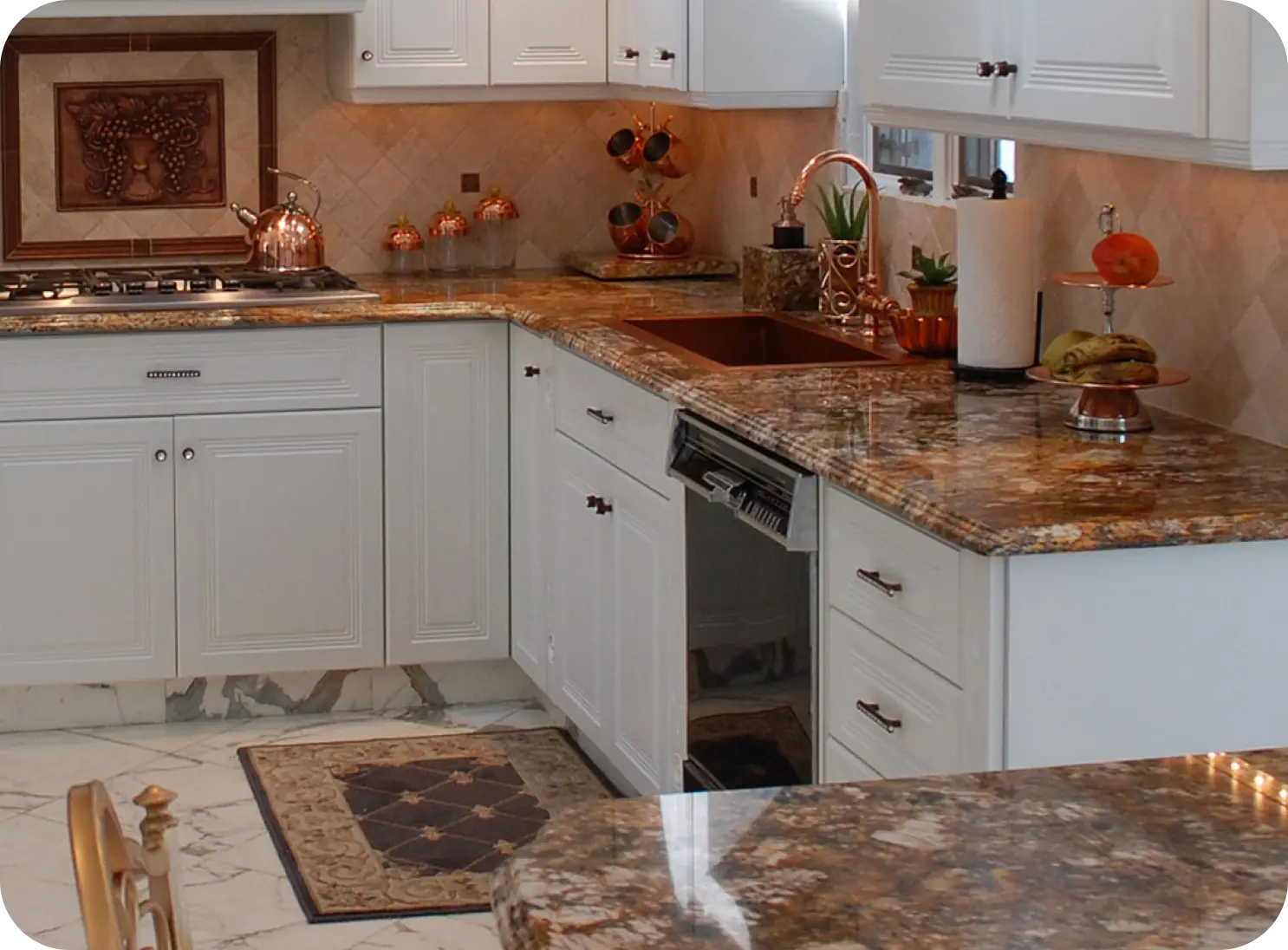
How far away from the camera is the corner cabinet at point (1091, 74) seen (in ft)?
7.40

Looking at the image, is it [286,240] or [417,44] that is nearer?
[417,44]

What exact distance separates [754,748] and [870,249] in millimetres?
1188

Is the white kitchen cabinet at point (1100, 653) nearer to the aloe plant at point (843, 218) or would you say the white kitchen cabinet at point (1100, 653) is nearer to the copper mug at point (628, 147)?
the aloe plant at point (843, 218)

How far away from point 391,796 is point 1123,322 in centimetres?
179

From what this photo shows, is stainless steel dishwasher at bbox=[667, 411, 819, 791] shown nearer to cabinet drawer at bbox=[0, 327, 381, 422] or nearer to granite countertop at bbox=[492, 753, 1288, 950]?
cabinet drawer at bbox=[0, 327, 381, 422]

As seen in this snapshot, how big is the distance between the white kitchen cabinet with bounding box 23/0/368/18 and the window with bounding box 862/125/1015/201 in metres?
1.27

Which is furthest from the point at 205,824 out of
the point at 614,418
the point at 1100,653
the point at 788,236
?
the point at 1100,653

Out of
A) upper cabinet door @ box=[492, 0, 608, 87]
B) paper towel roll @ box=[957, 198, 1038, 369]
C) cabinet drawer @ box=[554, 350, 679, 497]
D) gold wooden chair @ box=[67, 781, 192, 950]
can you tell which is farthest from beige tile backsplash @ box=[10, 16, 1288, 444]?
gold wooden chair @ box=[67, 781, 192, 950]

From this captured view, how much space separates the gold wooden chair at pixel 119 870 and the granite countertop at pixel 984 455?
124 centimetres

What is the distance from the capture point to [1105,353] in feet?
9.08

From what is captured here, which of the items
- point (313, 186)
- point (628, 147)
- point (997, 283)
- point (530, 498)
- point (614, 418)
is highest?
point (628, 147)

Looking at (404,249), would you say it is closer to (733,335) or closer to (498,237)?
(498,237)

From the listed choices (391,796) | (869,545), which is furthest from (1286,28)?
(391,796)

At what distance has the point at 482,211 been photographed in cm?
507
